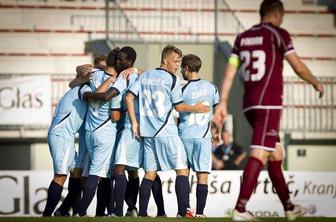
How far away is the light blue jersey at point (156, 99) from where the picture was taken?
39.3ft

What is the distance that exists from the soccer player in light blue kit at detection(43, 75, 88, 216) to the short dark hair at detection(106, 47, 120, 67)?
15.3 inches

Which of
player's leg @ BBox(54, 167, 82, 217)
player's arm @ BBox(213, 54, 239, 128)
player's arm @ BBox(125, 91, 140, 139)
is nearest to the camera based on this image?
player's arm @ BBox(213, 54, 239, 128)

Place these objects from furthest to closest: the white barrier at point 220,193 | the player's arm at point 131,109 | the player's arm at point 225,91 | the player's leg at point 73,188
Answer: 1. the white barrier at point 220,193
2. the player's leg at point 73,188
3. the player's arm at point 131,109
4. the player's arm at point 225,91

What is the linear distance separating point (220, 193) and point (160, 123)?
5.20m

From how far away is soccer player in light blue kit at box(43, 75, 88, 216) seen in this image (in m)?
11.9

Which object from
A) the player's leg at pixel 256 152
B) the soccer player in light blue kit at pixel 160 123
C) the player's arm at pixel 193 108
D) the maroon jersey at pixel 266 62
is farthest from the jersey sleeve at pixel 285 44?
the player's arm at pixel 193 108

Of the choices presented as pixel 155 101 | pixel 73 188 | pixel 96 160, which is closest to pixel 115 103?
pixel 155 101

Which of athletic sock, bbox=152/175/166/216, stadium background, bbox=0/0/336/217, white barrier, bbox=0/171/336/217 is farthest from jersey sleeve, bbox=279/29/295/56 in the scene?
stadium background, bbox=0/0/336/217

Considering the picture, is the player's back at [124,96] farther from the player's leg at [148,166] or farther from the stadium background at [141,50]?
the stadium background at [141,50]

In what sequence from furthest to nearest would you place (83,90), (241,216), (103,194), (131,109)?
(103,194), (83,90), (131,109), (241,216)

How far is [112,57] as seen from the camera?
483 inches

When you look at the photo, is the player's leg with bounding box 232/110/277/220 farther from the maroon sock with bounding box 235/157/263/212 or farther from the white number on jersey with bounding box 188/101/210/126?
the white number on jersey with bounding box 188/101/210/126

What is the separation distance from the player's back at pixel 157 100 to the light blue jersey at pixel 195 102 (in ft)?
2.14

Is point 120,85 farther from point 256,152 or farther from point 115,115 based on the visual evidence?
point 256,152
